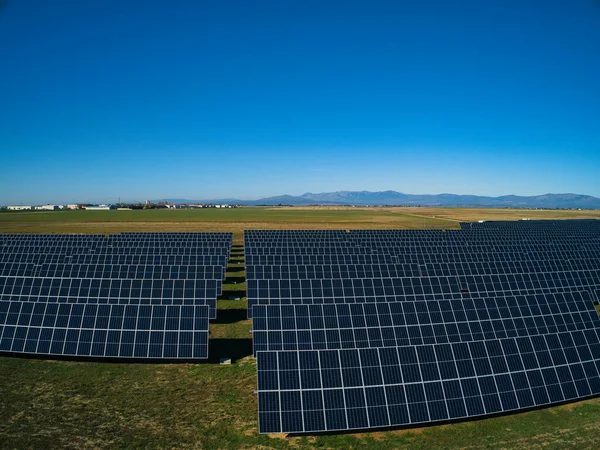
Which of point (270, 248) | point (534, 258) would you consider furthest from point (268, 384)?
point (534, 258)

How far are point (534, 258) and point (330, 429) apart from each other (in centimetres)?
3208

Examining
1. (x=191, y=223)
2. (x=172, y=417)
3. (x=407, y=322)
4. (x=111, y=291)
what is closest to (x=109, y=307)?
(x=111, y=291)

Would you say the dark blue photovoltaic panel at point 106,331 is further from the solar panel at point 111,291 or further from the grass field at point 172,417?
the solar panel at point 111,291

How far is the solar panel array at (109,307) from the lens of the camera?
1605 cm

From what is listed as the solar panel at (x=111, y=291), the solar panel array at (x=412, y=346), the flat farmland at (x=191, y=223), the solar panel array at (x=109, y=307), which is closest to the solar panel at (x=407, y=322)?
the solar panel array at (x=412, y=346)

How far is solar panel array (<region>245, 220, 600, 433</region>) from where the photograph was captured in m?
11.2

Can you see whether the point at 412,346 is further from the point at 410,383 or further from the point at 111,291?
the point at 111,291

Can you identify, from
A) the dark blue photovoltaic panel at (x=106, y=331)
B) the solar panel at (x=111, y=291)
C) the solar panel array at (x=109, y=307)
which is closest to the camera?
the dark blue photovoltaic panel at (x=106, y=331)

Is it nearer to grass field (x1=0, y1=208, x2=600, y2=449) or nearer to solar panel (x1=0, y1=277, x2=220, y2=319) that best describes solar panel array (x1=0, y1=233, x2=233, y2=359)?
solar panel (x1=0, y1=277, x2=220, y2=319)

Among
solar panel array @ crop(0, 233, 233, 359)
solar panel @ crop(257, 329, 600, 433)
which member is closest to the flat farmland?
solar panel array @ crop(0, 233, 233, 359)

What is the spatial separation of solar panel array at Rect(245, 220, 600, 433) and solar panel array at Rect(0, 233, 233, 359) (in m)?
3.28

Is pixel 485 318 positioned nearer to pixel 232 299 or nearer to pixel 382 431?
pixel 382 431

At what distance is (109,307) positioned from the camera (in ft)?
55.7

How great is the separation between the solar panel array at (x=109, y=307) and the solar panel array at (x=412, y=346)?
10.8 feet
